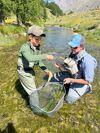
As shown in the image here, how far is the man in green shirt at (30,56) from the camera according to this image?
33.4 ft

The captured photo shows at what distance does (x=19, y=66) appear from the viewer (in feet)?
36.3

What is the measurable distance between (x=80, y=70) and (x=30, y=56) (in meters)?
2.11

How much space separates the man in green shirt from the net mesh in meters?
0.52

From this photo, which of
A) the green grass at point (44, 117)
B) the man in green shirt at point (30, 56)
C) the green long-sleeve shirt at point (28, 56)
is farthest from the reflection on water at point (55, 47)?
the green long-sleeve shirt at point (28, 56)

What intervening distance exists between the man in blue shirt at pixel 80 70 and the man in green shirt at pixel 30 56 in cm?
123

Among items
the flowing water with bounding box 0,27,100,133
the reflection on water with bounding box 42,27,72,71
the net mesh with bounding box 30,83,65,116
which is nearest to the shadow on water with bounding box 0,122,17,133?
the flowing water with bounding box 0,27,100,133

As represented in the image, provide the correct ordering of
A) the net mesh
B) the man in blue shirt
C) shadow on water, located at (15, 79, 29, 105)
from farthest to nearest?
1. shadow on water, located at (15, 79, 29, 105)
2. the net mesh
3. the man in blue shirt

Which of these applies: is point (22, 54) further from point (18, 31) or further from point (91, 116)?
point (18, 31)

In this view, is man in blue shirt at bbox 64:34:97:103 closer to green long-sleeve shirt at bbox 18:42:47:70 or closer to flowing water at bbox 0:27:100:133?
flowing water at bbox 0:27:100:133

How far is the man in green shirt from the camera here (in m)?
10.2

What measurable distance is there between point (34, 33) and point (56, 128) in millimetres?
3484

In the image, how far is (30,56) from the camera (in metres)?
10.2

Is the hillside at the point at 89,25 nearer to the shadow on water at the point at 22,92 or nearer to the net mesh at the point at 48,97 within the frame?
the shadow on water at the point at 22,92

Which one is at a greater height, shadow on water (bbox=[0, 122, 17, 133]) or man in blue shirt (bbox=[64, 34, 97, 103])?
man in blue shirt (bbox=[64, 34, 97, 103])
